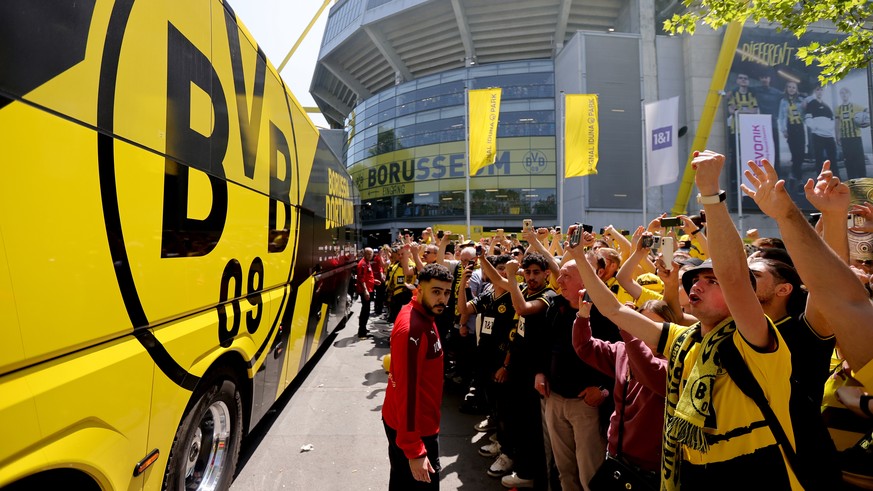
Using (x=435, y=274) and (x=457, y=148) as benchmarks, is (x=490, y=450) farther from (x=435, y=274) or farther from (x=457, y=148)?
(x=457, y=148)

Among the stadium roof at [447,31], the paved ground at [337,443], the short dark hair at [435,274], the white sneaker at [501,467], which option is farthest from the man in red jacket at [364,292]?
the stadium roof at [447,31]

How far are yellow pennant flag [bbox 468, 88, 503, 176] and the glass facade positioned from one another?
14.3 metres

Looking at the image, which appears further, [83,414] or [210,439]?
[210,439]

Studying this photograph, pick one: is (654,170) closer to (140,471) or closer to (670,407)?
(670,407)

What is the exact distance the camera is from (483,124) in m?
18.3

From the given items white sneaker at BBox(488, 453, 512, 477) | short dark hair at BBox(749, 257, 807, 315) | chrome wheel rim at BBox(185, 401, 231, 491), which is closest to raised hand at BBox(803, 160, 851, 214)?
short dark hair at BBox(749, 257, 807, 315)

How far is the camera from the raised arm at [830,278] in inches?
60.8

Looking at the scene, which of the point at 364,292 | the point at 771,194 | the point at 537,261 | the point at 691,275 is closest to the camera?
the point at 771,194

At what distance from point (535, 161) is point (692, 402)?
3219 cm

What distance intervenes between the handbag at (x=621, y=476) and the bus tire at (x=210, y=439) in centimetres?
258

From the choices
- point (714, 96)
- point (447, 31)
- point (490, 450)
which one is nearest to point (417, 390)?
point (490, 450)

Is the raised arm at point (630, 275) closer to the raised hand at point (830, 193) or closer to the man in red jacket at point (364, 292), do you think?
the raised hand at point (830, 193)

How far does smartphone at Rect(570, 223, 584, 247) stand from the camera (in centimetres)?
239

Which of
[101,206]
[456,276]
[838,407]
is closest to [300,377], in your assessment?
[456,276]
